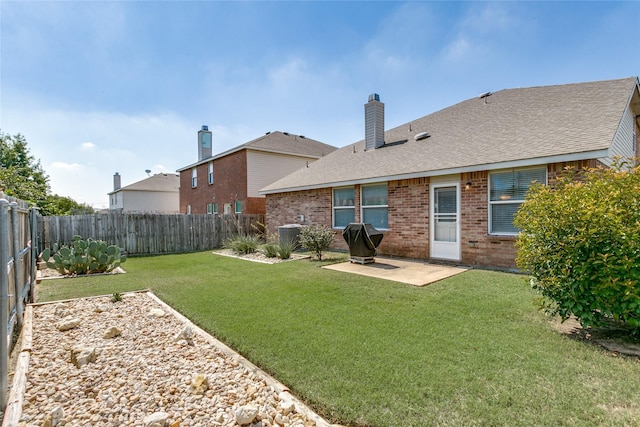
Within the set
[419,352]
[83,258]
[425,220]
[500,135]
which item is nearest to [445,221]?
[425,220]

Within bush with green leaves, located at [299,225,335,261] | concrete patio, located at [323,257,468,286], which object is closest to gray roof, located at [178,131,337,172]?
bush with green leaves, located at [299,225,335,261]

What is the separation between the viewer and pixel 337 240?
11.8m

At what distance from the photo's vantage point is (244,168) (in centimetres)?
1836

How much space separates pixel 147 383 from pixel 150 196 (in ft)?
115

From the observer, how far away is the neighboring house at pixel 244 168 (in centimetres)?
1841

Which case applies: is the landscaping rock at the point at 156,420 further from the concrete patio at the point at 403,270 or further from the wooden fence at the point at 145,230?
the wooden fence at the point at 145,230

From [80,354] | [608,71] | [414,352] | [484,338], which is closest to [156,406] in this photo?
[80,354]

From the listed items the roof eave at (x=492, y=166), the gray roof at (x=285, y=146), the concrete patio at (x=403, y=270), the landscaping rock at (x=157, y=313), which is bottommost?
the landscaping rock at (x=157, y=313)

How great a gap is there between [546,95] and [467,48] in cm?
308

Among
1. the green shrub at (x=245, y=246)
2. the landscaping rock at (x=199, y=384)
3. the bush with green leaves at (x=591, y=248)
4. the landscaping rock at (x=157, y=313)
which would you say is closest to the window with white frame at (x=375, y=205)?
the green shrub at (x=245, y=246)

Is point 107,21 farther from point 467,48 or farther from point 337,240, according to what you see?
point 467,48

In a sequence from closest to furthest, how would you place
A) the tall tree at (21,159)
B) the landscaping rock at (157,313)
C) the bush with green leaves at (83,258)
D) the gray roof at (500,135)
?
Answer: 1. the landscaping rock at (157,313)
2. the gray roof at (500,135)
3. the bush with green leaves at (83,258)
4. the tall tree at (21,159)

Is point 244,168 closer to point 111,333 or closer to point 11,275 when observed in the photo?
point 11,275

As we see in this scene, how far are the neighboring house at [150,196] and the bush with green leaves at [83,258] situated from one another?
2697cm
